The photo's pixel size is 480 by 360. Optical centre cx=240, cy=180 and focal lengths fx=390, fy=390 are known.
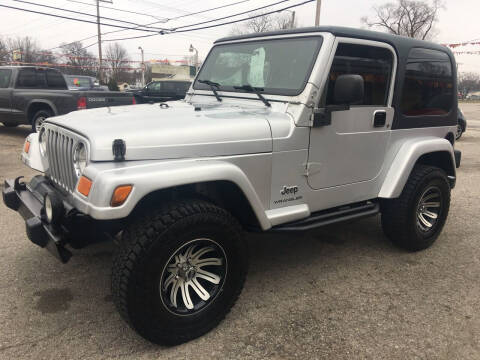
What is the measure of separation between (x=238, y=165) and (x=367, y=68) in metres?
1.52

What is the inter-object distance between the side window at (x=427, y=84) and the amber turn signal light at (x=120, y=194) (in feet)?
8.57

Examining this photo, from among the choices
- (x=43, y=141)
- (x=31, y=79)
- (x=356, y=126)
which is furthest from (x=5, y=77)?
(x=356, y=126)

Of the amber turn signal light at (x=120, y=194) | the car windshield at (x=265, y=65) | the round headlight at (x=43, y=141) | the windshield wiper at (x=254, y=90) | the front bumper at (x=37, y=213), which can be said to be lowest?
the front bumper at (x=37, y=213)

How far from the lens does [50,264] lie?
135 inches

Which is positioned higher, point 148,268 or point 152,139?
point 152,139

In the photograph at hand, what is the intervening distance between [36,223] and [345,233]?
321 centimetres

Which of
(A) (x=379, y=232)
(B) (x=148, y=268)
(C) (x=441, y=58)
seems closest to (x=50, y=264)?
(B) (x=148, y=268)

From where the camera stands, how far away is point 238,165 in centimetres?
257

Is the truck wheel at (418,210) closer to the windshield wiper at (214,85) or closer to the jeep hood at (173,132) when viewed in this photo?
the jeep hood at (173,132)

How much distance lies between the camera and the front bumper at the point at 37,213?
2.35m

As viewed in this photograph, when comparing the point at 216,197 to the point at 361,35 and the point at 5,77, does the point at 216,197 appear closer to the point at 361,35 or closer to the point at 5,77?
the point at 361,35

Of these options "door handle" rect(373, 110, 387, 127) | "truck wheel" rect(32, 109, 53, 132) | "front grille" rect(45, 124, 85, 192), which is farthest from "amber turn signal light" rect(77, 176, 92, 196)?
"truck wheel" rect(32, 109, 53, 132)

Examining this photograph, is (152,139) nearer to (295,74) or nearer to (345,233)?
A: (295,74)

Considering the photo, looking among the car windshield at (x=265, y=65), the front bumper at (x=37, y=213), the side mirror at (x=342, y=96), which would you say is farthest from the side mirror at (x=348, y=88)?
the front bumper at (x=37, y=213)
